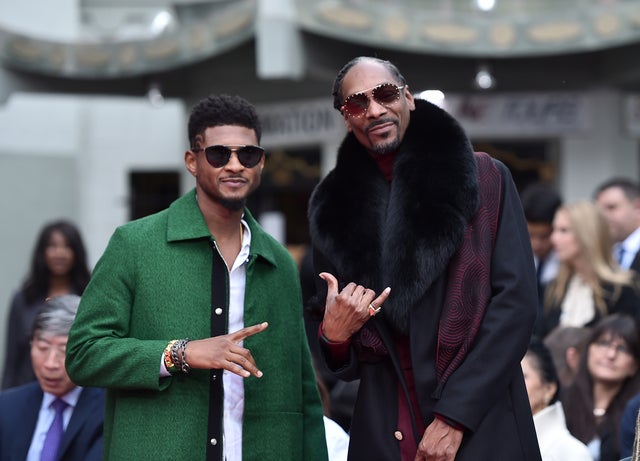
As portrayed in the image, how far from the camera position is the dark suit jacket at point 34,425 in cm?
470

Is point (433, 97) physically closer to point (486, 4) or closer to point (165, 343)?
point (165, 343)

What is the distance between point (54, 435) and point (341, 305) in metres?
1.93

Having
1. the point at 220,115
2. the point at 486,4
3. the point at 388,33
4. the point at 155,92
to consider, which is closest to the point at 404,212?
Answer: the point at 220,115

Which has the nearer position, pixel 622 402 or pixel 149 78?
pixel 622 402

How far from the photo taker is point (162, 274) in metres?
3.81

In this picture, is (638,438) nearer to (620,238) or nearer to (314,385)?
(314,385)

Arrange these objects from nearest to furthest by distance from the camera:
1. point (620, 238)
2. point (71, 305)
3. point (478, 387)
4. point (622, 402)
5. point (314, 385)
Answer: point (478, 387) → point (314, 385) → point (71, 305) → point (622, 402) → point (620, 238)

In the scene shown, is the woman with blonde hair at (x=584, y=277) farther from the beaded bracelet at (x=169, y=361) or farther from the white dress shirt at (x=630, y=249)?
the beaded bracelet at (x=169, y=361)

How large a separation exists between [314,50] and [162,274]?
9.42 m

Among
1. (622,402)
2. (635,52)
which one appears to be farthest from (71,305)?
(635,52)

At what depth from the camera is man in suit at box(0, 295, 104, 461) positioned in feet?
15.5

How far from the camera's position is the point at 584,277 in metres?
6.89

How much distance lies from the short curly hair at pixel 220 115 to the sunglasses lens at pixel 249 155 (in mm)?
101

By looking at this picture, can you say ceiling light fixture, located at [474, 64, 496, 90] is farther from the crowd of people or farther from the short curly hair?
the short curly hair
